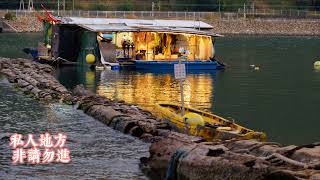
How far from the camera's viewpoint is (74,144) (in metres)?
26.8

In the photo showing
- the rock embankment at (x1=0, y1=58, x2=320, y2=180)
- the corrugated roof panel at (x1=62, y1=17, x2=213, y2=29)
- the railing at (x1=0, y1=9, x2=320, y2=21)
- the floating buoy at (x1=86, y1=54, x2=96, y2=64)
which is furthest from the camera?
the railing at (x1=0, y1=9, x2=320, y2=21)

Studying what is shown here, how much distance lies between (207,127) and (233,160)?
24.7ft

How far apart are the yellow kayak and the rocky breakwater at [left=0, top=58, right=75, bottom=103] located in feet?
32.9

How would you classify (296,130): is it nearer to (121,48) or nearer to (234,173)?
(234,173)

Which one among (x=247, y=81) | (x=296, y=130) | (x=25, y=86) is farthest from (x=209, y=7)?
(x=296, y=130)

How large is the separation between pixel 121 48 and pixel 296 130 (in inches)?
1336

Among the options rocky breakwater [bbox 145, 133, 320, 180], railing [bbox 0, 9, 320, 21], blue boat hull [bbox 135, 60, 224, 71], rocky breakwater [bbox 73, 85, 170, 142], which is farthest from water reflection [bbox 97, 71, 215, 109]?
railing [bbox 0, 9, 320, 21]

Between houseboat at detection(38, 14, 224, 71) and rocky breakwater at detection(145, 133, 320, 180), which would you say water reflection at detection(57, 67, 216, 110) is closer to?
houseboat at detection(38, 14, 224, 71)

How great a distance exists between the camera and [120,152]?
2547 centimetres

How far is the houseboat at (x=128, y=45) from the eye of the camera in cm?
6272

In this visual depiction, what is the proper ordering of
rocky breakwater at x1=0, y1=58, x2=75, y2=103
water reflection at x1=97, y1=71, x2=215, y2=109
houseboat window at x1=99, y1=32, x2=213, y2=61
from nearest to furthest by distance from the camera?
rocky breakwater at x1=0, y1=58, x2=75, y2=103 < water reflection at x1=97, y1=71, x2=215, y2=109 < houseboat window at x1=99, y1=32, x2=213, y2=61

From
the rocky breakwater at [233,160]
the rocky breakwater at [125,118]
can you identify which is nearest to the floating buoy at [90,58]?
the rocky breakwater at [125,118]

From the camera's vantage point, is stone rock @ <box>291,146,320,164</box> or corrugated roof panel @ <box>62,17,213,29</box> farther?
corrugated roof panel @ <box>62,17,213,29</box>

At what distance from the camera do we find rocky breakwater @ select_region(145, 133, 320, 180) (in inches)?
685
